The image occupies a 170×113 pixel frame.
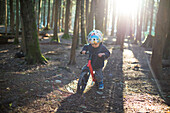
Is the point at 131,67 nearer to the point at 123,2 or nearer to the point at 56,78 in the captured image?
the point at 56,78

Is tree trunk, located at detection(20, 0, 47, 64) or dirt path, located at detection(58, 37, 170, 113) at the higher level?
tree trunk, located at detection(20, 0, 47, 64)

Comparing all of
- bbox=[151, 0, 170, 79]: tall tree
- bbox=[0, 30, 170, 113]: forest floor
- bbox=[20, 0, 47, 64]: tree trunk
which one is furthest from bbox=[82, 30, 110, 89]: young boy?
bbox=[20, 0, 47, 64]: tree trunk

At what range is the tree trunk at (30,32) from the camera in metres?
7.39

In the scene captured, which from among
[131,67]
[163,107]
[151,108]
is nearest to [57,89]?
[151,108]

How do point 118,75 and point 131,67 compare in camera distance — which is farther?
point 131,67

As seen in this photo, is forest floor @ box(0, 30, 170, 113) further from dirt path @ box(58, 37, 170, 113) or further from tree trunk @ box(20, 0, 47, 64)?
tree trunk @ box(20, 0, 47, 64)

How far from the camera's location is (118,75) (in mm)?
7613

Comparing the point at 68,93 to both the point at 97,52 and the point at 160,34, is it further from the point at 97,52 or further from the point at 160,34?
the point at 160,34

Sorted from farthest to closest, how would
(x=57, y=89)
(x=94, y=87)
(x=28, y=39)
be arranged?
(x=28, y=39) < (x=94, y=87) < (x=57, y=89)

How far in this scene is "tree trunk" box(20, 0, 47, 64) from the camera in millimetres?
7387

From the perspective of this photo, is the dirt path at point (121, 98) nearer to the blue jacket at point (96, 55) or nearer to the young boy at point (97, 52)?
the young boy at point (97, 52)

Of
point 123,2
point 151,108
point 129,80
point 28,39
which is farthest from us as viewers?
point 123,2

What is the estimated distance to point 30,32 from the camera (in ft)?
24.9

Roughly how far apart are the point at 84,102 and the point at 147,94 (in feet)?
7.49
